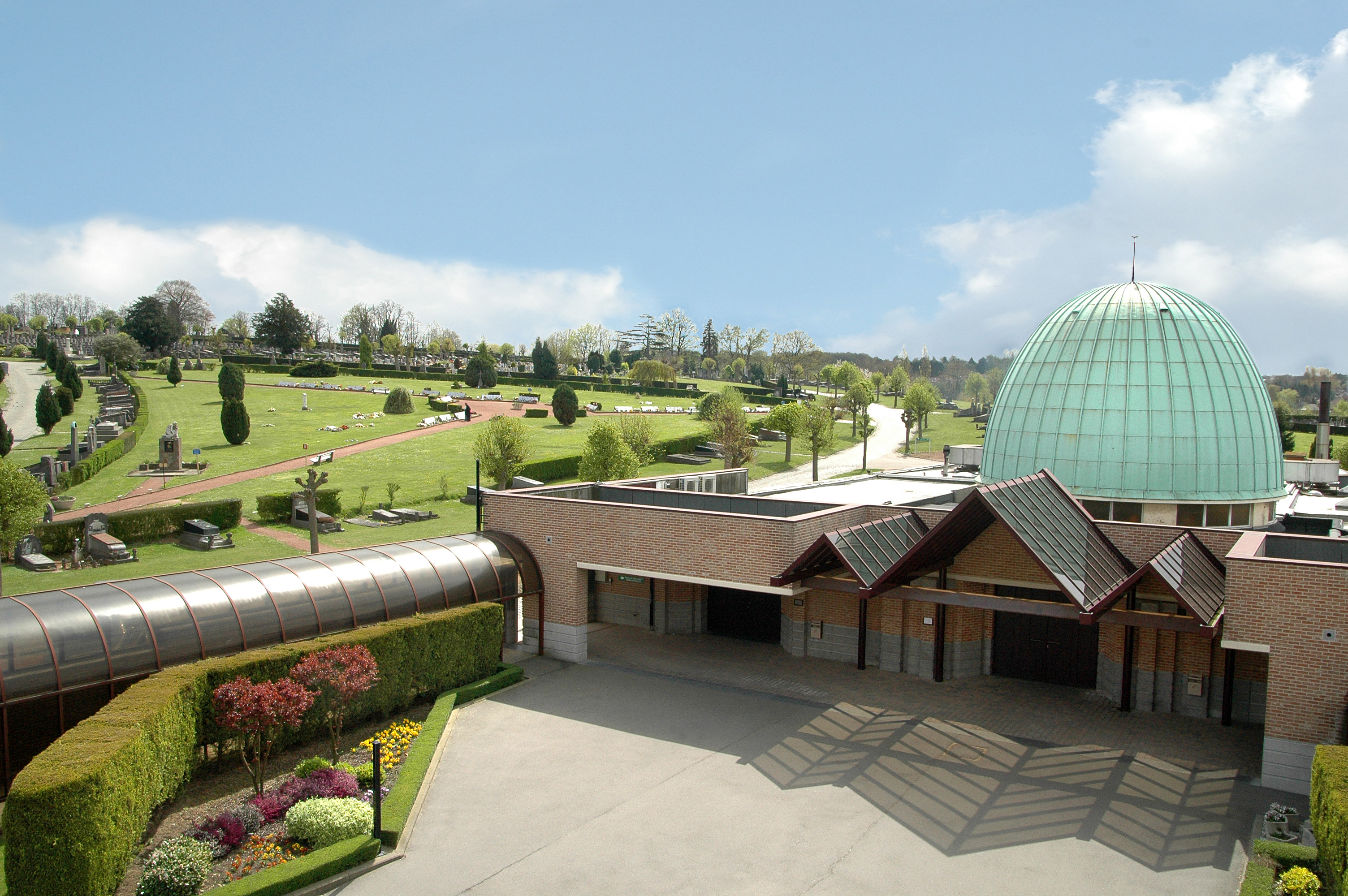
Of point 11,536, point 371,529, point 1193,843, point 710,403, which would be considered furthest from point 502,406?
point 1193,843

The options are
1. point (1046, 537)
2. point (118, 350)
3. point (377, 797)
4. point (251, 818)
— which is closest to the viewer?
point (377, 797)

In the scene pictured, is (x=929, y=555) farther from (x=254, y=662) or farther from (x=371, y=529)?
(x=371, y=529)

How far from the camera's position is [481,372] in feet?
406

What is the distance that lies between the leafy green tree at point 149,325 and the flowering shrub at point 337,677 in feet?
470

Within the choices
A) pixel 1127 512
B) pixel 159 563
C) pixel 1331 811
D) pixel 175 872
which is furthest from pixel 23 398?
pixel 1331 811

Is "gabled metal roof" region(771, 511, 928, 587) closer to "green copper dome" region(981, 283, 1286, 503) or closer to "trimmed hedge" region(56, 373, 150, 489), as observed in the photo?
"green copper dome" region(981, 283, 1286, 503)

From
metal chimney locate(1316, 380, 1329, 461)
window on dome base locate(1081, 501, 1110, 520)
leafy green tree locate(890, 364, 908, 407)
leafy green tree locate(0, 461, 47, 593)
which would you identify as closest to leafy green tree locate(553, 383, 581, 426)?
leafy green tree locate(0, 461, 47, 593)

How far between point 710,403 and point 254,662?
228 feet

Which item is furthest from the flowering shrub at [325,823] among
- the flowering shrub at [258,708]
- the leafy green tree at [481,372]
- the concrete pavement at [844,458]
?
the leafy green tree at [481,372]

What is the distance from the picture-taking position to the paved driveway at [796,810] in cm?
1489

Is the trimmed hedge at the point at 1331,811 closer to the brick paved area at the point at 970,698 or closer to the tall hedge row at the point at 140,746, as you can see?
the brick paved area at the point at 970,698

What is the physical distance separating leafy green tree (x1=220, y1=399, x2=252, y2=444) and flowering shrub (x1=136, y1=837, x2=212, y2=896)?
6276cm

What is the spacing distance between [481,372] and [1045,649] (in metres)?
107

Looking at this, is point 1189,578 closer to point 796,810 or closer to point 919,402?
point 796,810
